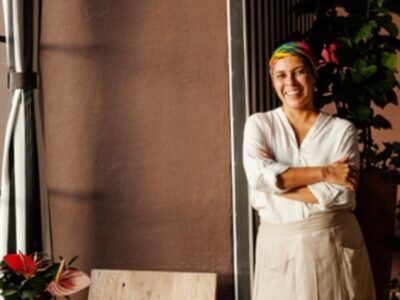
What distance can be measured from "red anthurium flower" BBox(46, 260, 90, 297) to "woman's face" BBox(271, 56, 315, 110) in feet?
3.20

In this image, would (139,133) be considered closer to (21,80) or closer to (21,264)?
Answer: (21,80)

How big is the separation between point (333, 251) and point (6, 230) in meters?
1.35

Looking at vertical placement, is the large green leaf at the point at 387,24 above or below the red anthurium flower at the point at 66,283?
above

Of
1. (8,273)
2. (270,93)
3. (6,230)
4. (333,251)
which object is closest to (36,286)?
(8,273)

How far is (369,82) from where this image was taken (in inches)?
94.0

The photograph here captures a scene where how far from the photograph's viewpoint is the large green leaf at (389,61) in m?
2.37

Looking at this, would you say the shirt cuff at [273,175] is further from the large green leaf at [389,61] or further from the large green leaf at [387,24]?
the large green leaf at [387,24]

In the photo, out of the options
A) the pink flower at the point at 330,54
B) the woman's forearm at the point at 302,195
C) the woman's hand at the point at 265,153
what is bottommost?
the woman's forearm at the point at 302,195

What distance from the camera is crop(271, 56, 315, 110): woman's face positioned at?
1.91 meters

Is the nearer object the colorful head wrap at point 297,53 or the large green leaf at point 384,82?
the colorful head wrap at point 297,53

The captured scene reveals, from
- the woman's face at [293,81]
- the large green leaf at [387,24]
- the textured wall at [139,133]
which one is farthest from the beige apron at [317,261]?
the large green leaf at [387,24]

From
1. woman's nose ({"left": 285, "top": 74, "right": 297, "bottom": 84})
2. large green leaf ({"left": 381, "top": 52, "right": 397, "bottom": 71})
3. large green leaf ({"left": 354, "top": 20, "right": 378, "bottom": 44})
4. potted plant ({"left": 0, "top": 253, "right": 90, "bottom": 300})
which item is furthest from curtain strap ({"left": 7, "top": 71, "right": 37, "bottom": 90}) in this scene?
large green leaf ({"left": 381, "top": 52, "right": 397, "bottom": 71})

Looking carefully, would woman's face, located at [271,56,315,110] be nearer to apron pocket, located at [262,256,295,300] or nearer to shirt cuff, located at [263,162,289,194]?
shirt cuff, located at [263,162,289,194]

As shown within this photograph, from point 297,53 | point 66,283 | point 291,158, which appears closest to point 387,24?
point 297,53
